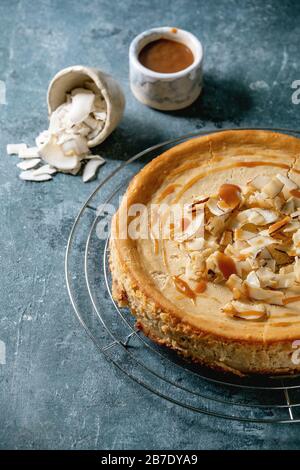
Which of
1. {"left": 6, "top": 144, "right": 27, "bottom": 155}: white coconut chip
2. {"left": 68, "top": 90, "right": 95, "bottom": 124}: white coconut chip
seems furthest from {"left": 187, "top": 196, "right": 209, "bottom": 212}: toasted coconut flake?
{"left": 6, "top": 144, "right": 27, "bottom": 155}: white coconut chip

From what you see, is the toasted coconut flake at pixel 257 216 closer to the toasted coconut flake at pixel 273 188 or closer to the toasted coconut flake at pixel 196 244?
the toasted coconut flake at pixel 273 188

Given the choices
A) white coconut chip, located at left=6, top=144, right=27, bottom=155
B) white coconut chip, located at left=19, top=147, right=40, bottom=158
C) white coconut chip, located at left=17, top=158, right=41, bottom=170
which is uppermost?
white coconut chip, located at left=6, top=144, right=27, bottom=155

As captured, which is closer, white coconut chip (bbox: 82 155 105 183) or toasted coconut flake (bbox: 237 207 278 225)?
toasted coconut flake (bbox: 237 207 278 225)

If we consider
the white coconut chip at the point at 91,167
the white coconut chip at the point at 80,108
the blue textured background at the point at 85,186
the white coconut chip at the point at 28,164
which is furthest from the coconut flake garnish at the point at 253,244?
the white coconut chip at the point at 28,164

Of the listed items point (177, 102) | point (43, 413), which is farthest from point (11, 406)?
point (177, 102)

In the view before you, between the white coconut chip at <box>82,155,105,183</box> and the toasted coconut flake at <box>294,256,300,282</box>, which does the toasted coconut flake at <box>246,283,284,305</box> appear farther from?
the white coconut chip at <box>82,155,105,183</box>

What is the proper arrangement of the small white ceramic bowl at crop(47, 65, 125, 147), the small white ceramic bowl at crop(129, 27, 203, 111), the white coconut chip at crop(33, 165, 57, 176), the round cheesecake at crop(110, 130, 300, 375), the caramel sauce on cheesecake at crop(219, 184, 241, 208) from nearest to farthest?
1. the round cheesecake at crop(110, 130, 300, 375)
2. the caramel sauce on cheesecake at crop(219, 184, 241, 208)
3. the small white ceramic bowl at crop(47, 65, 125, 147)
4. the white coconut chip at crop(33, 165, 57, 176)
5. the small white ceramic bowl at crop(129, 27, 203, 111)

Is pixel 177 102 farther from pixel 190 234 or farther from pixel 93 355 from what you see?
pixel 93 355

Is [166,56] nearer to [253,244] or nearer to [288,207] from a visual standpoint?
[288,207]
